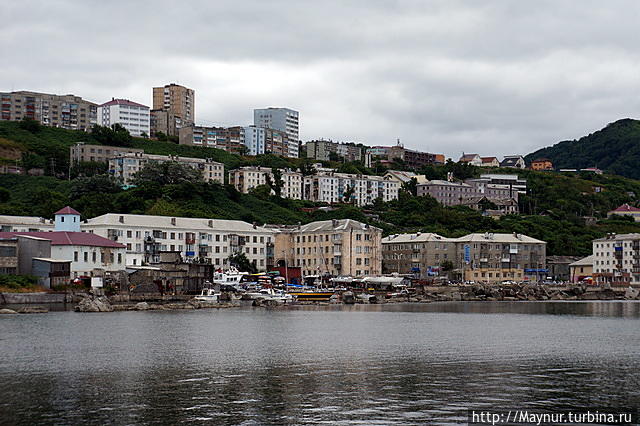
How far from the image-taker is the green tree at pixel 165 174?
12256cm

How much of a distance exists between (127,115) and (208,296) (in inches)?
4086

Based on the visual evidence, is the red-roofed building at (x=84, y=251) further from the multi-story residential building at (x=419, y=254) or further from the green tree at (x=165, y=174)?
the multi-story residential building at (x=419, y=254)

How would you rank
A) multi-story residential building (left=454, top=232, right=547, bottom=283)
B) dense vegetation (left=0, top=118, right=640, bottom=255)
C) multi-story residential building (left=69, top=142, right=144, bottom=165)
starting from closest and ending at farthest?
dense vegetation (left=0, top=118, right=640, bottom=255), multi-story residential building (left=454, top=232, right=547, bottom=283), multi-story residential building (left=69, top=142, right=144, bottom=165)

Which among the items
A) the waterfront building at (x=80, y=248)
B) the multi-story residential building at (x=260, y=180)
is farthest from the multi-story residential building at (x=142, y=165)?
the waterfront building at (x=80, y=248)

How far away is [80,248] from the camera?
78062 mm

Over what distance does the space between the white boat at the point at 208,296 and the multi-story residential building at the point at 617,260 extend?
59.7 metres

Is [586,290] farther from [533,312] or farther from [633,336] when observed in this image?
[633,336]

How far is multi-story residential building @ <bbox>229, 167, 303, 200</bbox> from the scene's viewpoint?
14650cm

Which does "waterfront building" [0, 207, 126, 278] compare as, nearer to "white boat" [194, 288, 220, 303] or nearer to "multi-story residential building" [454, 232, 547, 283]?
"white boat" [194, 288, 220, 303]

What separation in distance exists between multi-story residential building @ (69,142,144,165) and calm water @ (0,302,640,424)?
85750 millimetres

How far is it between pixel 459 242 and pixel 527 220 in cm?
3431

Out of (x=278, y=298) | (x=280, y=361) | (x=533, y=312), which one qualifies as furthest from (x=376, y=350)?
(x=278, y=298)

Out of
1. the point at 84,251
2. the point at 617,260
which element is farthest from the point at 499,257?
the point at 84,251

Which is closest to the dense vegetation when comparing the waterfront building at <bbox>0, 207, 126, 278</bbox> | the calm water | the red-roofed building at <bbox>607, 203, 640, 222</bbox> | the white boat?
the red-roofed building at <bbox>607, 203, 640, 222</bbox>
